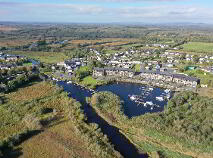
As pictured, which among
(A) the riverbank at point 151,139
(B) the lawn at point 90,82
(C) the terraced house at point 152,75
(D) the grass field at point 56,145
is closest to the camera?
(D) the grass field at point 56,145

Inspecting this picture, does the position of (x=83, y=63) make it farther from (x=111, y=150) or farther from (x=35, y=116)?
(x=111, y=150)

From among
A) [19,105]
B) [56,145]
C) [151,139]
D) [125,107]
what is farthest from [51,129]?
[125,107]

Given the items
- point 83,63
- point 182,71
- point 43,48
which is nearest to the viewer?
→ point 182,71

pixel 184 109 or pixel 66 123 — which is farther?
pixel 184 109

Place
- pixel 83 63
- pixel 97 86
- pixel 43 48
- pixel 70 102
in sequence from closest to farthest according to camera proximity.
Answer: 1. pixel 70 102
2. pixel 97 86
3. pixel 83 63
4. pixel 43 48

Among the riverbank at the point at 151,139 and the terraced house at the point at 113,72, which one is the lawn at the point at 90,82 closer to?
the terraced house at the point at 113,72

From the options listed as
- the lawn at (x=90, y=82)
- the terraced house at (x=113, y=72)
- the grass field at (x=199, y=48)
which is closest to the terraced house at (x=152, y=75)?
the terraced house at (x=113, y=72)

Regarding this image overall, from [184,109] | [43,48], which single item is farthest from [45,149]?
[43,48]

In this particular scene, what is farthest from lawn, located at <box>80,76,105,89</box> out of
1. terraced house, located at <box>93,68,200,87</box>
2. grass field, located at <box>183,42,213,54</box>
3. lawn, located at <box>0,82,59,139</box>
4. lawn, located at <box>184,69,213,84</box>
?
grass field, located at <box>183,42,213,54</box>

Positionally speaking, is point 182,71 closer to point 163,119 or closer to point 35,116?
point 163,119
